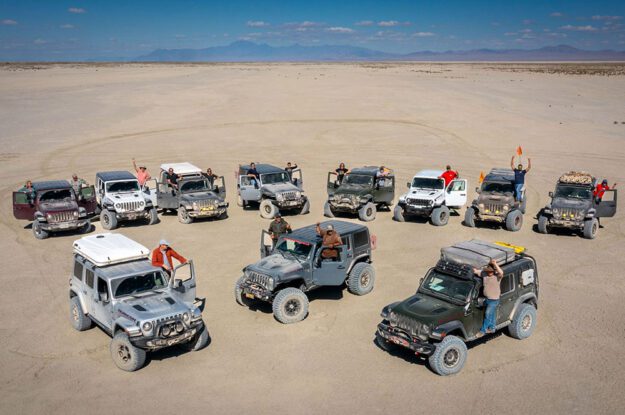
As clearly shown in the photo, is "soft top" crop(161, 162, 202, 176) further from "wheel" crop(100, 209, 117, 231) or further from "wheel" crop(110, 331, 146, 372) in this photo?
"wheel" crop(110, 331, 146, 372)

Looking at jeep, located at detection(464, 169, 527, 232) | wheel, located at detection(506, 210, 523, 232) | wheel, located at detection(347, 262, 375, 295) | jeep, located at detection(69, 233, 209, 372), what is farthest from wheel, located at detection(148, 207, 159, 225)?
wheel, located at detection(506, 210, 523, 232)

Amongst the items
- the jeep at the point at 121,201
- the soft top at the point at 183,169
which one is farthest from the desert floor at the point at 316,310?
the soft top at the point at 183,169

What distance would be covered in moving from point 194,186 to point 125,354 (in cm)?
1130

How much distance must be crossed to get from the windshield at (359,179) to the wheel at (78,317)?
1165 centimetres

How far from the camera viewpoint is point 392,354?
34.3 feet

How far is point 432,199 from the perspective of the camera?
1917 centimetres

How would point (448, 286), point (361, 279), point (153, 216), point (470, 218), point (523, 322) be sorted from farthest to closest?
point (153, 216) → point (470, 218) → point (361, 279) → point (523, 322) → point (448, 286)

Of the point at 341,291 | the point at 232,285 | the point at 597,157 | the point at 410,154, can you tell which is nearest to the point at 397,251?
the point at 341,291

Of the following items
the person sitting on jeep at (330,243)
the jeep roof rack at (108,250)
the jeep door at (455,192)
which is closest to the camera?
the jeep roof rack at (108,250)

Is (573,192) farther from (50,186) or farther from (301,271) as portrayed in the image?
(50,186)

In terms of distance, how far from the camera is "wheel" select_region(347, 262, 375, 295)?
1308 centimetres

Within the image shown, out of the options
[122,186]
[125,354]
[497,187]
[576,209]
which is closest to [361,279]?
[125,354]

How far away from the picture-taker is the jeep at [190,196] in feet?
63.9

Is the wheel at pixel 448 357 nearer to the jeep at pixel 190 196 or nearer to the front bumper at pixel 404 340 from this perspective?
the front bumper at pixel 404 340
